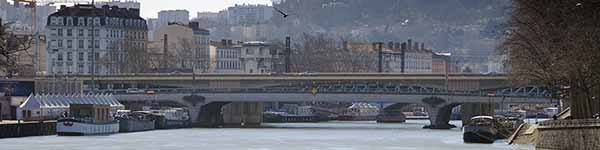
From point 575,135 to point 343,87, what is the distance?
82326mm

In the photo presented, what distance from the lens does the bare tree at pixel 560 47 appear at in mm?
71562

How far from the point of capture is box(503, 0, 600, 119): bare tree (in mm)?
71562

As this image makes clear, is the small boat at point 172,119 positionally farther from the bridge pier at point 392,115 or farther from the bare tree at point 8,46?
the bare tree at point 8,46

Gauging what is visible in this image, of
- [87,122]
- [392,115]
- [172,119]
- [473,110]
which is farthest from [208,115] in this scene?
[87,122]

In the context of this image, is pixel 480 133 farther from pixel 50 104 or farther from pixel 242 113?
pixel 242 113

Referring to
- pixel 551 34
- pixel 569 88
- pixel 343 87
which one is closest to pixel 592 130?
pixel 551 34

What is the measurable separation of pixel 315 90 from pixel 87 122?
27.9 metres

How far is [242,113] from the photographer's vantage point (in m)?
161

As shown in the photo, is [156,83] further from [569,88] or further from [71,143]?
[569,88]

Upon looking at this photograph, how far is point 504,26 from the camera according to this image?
289 feet

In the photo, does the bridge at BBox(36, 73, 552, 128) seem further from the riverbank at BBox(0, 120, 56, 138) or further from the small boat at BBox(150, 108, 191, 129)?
the riverbank at BBox(0, 120, 56, 138)

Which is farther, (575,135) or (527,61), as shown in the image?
(527,61)

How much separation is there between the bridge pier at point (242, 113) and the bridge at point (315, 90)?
0.15 metres

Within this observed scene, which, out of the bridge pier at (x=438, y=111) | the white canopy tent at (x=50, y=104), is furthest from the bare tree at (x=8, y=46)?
the bridge pier at (x=438, y=111)
